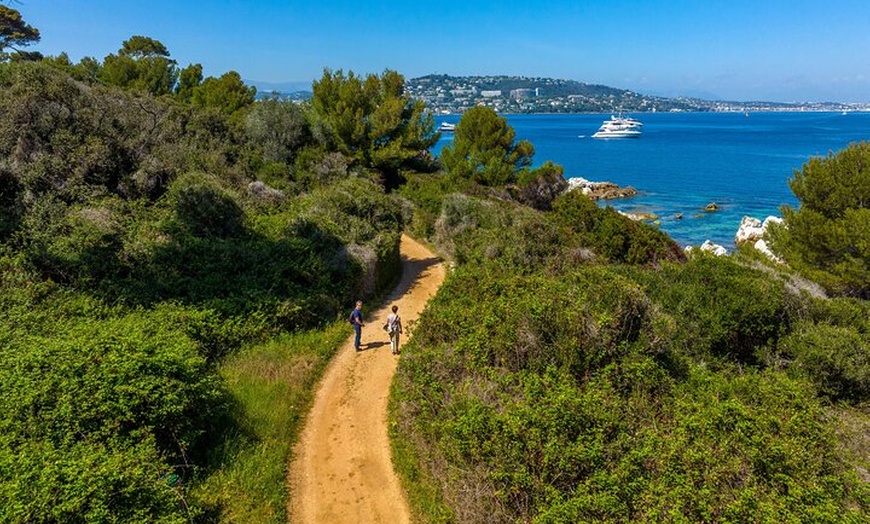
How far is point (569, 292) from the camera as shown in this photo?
11258 millimetres

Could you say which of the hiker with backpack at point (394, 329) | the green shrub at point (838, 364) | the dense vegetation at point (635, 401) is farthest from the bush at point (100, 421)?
the green shrub at point (838, 364)

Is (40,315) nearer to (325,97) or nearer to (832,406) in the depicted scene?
(832,406)

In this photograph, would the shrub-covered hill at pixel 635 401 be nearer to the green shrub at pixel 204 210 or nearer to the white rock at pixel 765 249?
the green shrub at pixel 204 210

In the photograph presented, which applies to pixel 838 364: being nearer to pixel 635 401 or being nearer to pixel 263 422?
pixel 635 401

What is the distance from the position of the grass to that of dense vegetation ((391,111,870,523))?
233 cm

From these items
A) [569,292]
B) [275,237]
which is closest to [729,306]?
[569,292]

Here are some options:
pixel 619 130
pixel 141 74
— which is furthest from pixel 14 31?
pixel 619 130

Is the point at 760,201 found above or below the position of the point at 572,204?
below

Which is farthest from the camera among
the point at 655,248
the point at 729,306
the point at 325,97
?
the point at 325,97

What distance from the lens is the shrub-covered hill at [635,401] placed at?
20.4ft

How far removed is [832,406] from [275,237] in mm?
16711

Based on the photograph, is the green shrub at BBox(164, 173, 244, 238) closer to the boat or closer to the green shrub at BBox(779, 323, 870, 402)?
the green shrub at BBox(779, 323, 870, 402)

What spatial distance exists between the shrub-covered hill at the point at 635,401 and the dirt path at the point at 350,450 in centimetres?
48

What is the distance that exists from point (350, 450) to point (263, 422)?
190cm
